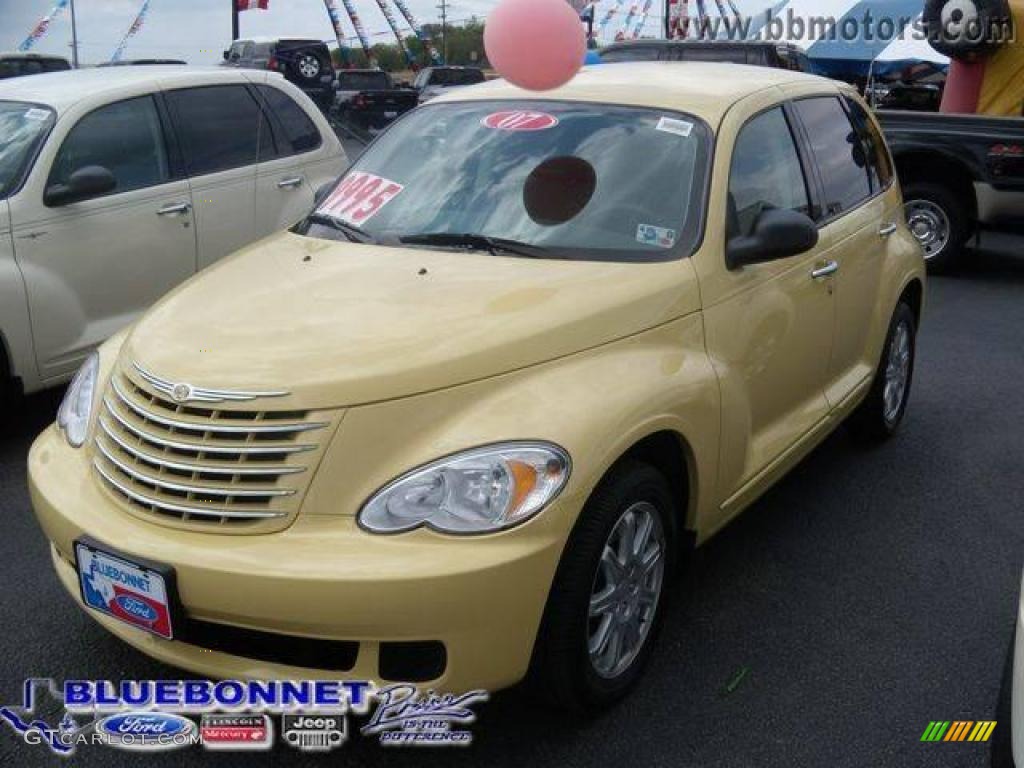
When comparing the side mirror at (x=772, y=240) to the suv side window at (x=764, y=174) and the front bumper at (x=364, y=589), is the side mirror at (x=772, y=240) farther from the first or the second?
the front bumper at (x=364, y=589)

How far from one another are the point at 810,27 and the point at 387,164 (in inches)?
545

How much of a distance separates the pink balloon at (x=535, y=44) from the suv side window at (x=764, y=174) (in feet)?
2.42

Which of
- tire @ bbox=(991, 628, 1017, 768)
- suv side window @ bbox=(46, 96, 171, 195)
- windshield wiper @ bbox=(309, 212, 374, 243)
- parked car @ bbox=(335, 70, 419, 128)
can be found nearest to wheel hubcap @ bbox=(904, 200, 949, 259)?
suv side window @ bbox=(46, 96, 171, 195)

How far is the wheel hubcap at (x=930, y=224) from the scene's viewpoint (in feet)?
29.4

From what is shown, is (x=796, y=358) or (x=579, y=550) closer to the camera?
(x=579, y=550)

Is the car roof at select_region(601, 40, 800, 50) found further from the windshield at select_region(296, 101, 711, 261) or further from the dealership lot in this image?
the windshield at select_region(296, 101, 711, 261)

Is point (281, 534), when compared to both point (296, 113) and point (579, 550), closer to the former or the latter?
point (579, 550)

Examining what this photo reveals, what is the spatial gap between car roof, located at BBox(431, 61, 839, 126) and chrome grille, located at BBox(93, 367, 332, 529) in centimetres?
179

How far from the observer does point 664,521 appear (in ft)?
9.71

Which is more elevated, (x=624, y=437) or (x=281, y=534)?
(x=624, y=437)

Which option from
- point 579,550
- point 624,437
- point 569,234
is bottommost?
point 579,550

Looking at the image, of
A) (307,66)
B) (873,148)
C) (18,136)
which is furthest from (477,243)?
(307,66)

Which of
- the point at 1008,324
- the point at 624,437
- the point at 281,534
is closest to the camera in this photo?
the point at 281,534

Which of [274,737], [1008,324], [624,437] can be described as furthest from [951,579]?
[1008,324]
